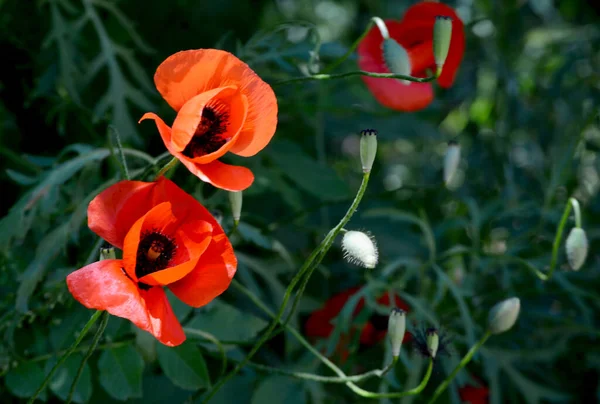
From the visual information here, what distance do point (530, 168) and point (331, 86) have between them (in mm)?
427

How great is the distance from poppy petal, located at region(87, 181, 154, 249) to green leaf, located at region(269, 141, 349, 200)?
54 centimetres

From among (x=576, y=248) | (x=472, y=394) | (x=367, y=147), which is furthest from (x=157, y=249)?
(x=472, y=394)

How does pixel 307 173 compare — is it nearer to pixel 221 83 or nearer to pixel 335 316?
pixel 335 316

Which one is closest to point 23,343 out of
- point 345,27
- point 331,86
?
point 331,86

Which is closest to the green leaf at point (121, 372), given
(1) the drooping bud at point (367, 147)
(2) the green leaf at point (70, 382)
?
(2) the green leaf at point (70, 382)

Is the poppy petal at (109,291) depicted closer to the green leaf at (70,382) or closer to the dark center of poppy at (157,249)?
the dark center of poppy at (157,249)

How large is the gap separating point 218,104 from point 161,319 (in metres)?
0.22

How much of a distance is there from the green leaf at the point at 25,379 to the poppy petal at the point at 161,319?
232 millimetres

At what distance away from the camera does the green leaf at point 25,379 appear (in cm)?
89

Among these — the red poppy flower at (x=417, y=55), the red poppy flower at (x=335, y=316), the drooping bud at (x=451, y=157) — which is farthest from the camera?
the red poppy flower at (x=335, y=316)

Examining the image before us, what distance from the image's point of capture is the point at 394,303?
3.61 feet

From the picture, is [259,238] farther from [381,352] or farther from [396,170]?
[396,170]

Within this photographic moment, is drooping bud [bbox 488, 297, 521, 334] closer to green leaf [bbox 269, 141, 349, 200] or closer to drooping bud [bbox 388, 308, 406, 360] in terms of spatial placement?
drooping bud [bbox 388, 308, 406, 360]

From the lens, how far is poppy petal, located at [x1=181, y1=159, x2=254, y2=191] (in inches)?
28.4
